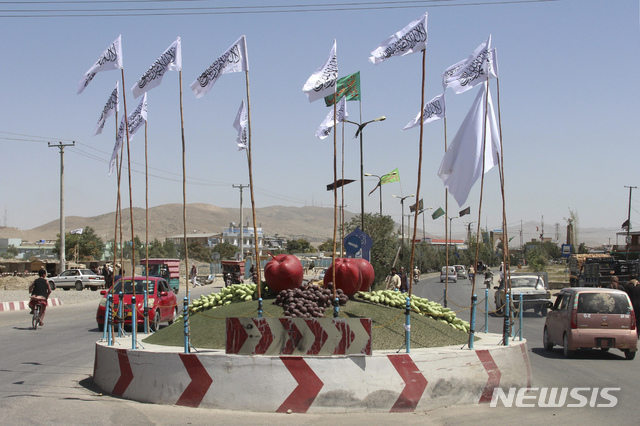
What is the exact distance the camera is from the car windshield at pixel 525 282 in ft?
93.6

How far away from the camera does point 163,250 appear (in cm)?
12394

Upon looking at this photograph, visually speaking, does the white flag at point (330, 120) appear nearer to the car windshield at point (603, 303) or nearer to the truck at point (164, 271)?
the car windshield at point (603, 303)

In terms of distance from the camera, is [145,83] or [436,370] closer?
[436,370]

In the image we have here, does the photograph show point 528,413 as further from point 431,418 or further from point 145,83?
point 145,83

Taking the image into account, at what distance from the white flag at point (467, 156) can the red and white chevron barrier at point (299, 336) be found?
376 centimetres

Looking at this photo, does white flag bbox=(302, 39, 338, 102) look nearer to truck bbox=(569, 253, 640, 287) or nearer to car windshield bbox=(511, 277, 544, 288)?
car windshield bbox=(511, 277, 544, 288)

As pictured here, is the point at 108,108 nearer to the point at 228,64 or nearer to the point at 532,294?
the point at 228,64

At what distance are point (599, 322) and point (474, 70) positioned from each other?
5956 millimetres

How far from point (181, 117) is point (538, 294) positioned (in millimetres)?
19755

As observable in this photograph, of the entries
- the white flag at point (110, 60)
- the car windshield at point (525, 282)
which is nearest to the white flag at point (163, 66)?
the white flag at point (110, 60)

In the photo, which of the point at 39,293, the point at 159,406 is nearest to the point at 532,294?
the point at 39,293

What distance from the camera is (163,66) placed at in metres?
12.3

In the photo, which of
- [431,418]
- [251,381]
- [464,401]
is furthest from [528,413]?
[251,381]

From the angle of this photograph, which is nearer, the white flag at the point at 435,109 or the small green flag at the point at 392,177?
the white flag at the point at 435,109
